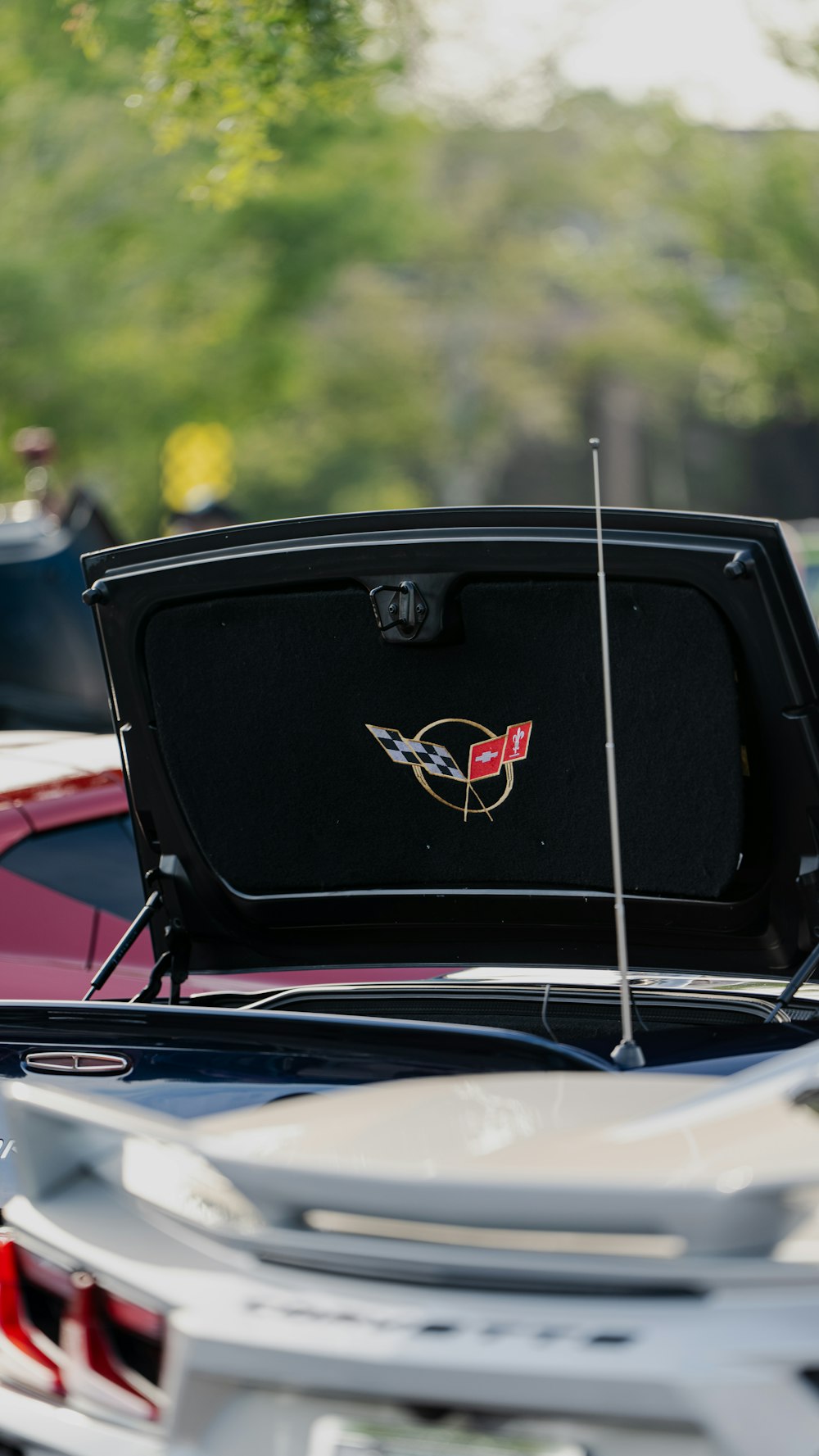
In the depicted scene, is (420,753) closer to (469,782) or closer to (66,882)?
(469,782)

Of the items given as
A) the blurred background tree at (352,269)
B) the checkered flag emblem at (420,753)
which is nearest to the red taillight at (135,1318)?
the checkered flag emblem at (420,753)

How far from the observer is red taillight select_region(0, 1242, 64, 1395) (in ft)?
7.31

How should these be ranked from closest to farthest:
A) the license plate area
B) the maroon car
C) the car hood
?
the license plate area → the car hood → the maroon car

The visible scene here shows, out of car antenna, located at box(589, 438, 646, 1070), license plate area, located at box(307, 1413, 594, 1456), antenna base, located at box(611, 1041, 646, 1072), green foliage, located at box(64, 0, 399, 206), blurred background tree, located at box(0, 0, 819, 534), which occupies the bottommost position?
license plate area, located at box(307, 1413, 594, 1456)

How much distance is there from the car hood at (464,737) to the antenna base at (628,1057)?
1.90 feet

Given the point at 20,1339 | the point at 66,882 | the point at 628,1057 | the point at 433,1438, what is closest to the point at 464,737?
the point at 628,1057

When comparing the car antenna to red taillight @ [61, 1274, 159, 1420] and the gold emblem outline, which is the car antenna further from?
red taillight @ [61, 1274, 159, 1420]

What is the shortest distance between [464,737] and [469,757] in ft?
0.15

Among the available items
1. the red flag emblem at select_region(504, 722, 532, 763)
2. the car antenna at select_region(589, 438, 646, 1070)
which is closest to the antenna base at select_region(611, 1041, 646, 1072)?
the car antenna at select_region(589, 438, 646, 1070)

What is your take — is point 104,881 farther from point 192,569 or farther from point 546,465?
point 546,465

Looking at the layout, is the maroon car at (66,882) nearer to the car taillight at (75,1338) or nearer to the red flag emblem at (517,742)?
the red flag emblem at (517,742)

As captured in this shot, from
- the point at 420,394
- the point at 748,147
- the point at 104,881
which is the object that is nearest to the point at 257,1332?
the point at 104,881

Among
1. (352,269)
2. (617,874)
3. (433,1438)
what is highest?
(352,269)

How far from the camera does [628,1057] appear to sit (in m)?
2.58
